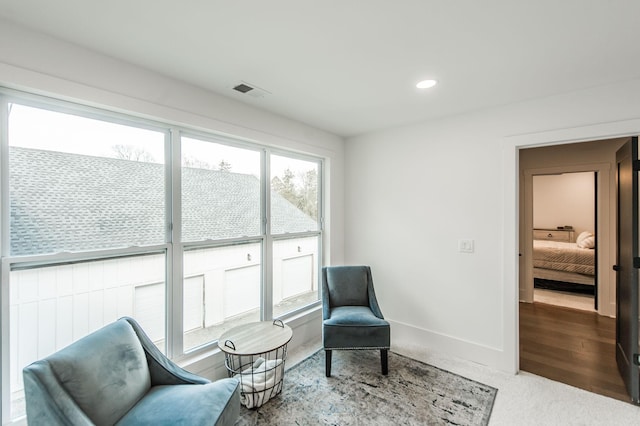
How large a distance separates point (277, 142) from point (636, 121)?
2.91 metres

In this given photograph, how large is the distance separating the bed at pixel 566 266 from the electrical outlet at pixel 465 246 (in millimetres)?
3784

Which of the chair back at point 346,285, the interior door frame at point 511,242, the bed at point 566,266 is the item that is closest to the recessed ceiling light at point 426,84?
the interior door frame at point 511,242

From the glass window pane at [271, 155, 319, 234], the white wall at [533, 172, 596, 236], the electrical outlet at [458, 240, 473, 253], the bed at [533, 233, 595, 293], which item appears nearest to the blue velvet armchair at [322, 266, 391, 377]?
the glass window pane at [271, 155, 319, 234]

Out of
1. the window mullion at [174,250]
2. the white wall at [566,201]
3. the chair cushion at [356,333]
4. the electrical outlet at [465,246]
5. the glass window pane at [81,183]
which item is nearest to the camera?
the glass window pane at [81,183]

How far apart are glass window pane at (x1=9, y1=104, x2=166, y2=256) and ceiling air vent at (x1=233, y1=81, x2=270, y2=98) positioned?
2.34 ft

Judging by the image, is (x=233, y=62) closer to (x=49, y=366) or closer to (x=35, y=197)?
(x=35, y=197)

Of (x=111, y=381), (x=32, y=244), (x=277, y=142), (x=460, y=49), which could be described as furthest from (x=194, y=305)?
(x=460, y=49)

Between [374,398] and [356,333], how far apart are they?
501 millimetres

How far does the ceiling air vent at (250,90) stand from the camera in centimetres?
224

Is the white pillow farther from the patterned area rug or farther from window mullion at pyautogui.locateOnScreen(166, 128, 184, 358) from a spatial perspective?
window mullion at pyautogui.locateOnScreen(166, 128, 184, 358)

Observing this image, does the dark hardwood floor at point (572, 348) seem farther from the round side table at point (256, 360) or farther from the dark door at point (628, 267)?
the round side table at point (256, 360)

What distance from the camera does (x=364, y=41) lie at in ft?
5.45

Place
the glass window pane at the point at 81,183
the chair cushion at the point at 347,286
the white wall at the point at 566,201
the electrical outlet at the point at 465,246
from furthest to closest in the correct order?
the white wall at the point at 566,201, the chair cushion at the point at 347,286, the electrical outlet at the point at 465,246, the glass window pane at the point at 81,183

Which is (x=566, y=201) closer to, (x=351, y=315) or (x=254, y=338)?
(x=351, y=315)
